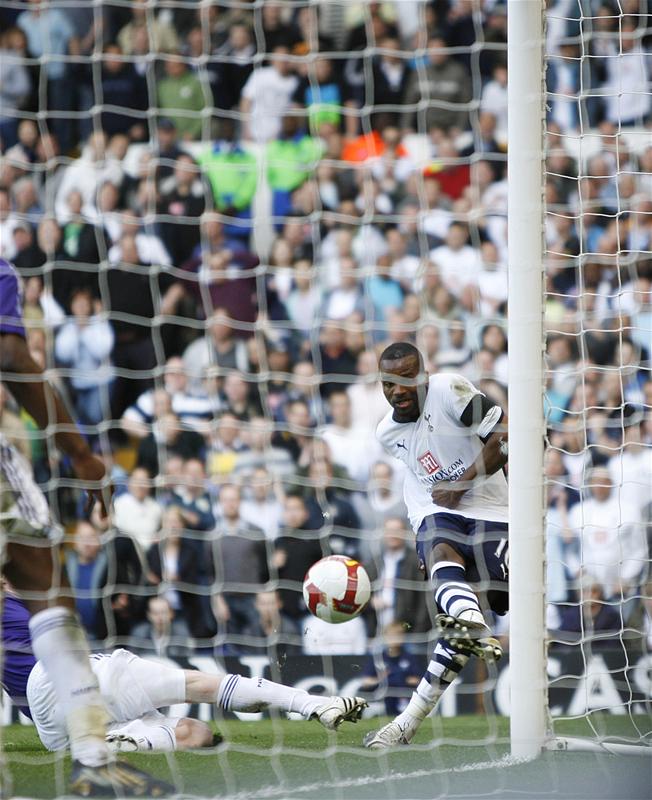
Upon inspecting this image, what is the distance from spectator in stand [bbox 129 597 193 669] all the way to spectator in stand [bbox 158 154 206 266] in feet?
7.09

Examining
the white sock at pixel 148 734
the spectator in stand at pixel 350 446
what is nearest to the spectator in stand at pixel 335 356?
the spectator in stand at pixel 350 446

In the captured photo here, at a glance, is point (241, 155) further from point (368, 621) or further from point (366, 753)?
point (366, 753)

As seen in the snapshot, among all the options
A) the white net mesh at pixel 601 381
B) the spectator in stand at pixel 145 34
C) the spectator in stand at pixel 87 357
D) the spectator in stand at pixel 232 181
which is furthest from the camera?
the spectator in stand at pixel 145 34

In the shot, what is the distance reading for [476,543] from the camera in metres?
4.94

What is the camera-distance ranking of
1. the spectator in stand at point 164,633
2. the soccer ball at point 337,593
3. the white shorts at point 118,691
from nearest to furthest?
the white shorts at point 118,691, the soccer ball at point 337,593, the spectator in stand at point 164,633

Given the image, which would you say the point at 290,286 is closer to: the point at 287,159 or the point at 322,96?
the point at 287,159

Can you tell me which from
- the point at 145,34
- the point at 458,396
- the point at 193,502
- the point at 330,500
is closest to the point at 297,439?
the point at 330,500

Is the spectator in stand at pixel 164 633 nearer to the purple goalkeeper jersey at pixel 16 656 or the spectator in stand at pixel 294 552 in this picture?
the spectator in stand at pixel 294 552

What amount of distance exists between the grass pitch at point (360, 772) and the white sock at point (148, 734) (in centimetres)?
4

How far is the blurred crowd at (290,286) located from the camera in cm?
626

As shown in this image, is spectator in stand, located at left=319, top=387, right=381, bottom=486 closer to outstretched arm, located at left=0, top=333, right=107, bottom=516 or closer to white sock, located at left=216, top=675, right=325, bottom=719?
white sock, located at left=216, top=675, right=325, bottom=719

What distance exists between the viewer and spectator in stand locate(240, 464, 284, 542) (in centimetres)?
638

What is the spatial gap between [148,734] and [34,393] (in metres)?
1.52

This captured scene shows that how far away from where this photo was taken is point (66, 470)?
21.7 ft
